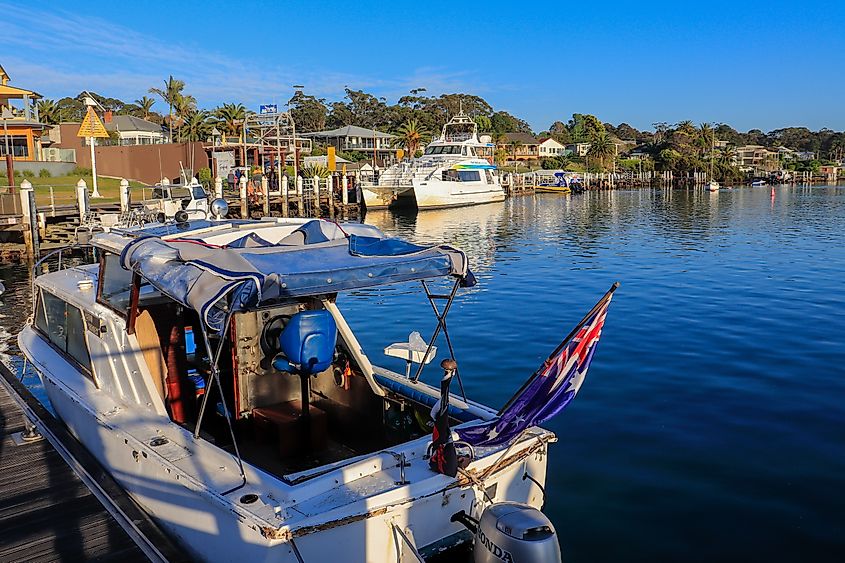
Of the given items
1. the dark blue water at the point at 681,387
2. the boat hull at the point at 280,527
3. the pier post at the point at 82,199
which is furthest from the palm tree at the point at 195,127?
the boat hull at the point at 280,527

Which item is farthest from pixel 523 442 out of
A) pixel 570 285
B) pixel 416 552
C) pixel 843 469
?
pixel 570 285

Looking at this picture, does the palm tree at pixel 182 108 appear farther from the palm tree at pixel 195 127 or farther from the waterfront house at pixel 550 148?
the waterfront house at pixel 550 148

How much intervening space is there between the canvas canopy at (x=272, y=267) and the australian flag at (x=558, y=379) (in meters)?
1.20

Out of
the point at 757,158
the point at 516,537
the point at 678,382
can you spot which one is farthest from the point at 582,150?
the point at 516,537

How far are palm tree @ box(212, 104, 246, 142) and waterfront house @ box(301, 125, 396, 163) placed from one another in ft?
45.0

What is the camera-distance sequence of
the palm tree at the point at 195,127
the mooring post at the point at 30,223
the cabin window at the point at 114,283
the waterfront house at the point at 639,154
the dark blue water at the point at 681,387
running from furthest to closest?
the waterfront house at the point at 639,154 → the palm tree at the point at 195,127 → the mooring post at the point at 30,223 → the dark blue water at the point at 681,387 → the cabin window at the point at 114,283

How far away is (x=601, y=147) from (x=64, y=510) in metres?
124

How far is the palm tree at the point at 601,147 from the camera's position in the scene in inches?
4808

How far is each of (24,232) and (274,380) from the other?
79.6ft

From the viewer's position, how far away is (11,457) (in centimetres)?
789

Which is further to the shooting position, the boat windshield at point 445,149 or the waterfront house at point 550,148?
the waterfront house at point 550,148

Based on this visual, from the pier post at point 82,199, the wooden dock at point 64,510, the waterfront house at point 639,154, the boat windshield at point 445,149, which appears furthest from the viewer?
the waterfront house at point 639,154

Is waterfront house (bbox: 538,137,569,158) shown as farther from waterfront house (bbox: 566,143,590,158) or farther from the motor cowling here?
the motor cowling

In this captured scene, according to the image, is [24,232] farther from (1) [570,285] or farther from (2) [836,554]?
(2) [836,554]
